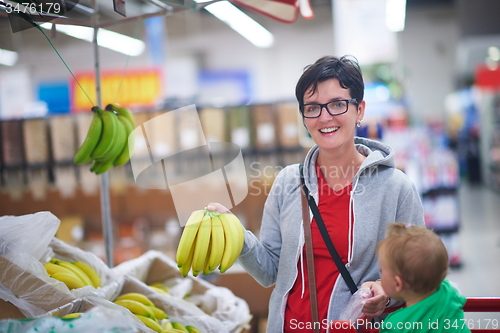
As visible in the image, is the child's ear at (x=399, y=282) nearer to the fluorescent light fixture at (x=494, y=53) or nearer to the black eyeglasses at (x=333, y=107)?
the black eyeglasses at (x=333, y=107)

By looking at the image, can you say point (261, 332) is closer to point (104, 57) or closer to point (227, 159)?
point (227, 159)

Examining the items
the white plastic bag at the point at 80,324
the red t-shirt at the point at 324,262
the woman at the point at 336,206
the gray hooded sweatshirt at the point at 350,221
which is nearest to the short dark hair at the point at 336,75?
the woman at the point at 336,206

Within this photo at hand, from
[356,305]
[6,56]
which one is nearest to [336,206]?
[356,305]

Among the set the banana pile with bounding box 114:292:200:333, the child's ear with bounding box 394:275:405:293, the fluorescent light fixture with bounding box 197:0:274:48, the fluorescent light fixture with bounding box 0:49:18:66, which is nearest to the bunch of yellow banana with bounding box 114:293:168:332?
the banana pile with bounding box 114:292:200:333

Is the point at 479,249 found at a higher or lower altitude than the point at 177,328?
lower

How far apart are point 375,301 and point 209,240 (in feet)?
1.88

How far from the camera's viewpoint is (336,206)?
1.51 m

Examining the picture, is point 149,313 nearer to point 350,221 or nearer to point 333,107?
point 350,221

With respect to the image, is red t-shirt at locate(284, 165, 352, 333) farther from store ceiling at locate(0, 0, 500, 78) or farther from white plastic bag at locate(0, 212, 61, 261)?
store ceiling at locate(0, 0, 500, 78)

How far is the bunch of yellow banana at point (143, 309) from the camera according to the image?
1732 millimetres

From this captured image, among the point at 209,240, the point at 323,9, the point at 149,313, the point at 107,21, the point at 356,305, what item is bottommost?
the point at 149,313

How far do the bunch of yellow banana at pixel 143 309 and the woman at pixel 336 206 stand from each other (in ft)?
1.66

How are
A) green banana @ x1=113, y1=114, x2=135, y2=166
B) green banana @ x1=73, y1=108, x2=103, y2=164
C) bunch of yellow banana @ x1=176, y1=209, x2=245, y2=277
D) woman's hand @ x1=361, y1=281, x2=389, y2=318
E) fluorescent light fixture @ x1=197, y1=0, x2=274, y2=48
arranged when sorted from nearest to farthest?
1. woman's hand @ x1=361, y1=281, x2=389, y2=318
2. bunch of yellow banana @ x1=176, y1=209, x2=245, y2=277
3. green banana @ x1=73, y1=108, x2=103, y2=164
4. green banana @ x1=113, y1=114, x2=135, y2=166
5. fluorescent light fixture @ x1=197, y1=0, x2=274, y2=48

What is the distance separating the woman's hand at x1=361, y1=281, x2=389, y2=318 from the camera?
4.24 feet
